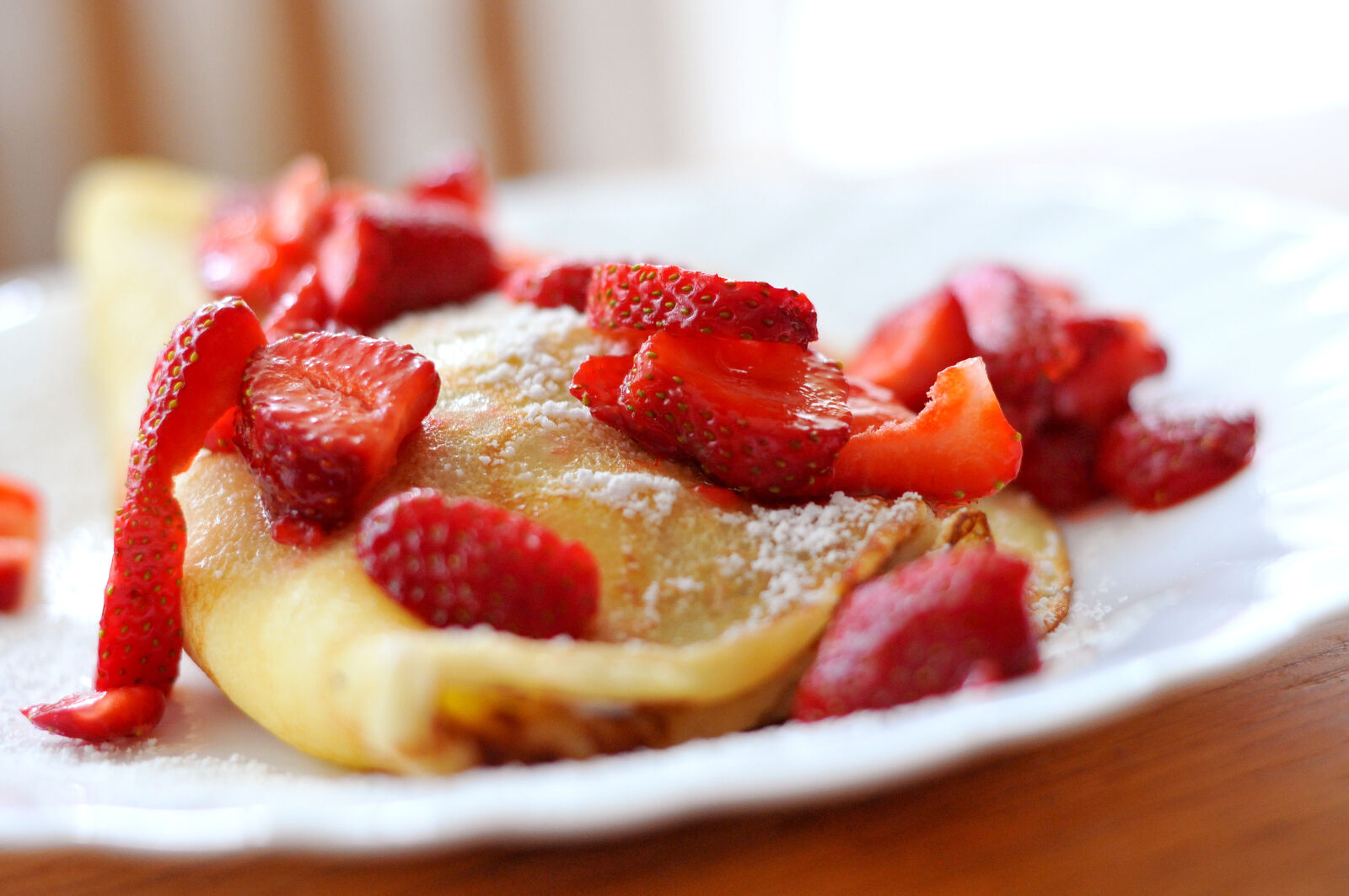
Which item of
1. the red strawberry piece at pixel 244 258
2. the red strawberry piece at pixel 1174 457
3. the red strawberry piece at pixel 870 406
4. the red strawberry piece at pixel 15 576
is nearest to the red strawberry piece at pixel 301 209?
the red strawberry piece at pixel 244 258

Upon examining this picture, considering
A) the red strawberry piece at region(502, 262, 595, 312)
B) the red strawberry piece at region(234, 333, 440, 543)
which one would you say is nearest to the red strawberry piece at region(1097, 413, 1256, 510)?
the red strawberry piece at region(502, 262, 595, 312)

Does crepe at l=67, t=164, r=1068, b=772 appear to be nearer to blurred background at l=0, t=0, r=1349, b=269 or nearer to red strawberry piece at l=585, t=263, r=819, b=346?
red strawberry piece at l=585, t=263, r=819, b=346

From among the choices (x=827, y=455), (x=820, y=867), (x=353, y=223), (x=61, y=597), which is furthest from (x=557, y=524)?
(x=61, y=597)

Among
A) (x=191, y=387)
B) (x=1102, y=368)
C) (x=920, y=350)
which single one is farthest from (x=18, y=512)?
(x=1102, y=368)

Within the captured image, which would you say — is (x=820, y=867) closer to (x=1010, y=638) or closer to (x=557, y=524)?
(x=1010, y=638)

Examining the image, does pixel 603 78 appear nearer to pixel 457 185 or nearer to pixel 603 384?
pixel 457 185

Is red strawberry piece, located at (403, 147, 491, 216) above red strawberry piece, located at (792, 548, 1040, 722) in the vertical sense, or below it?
above
